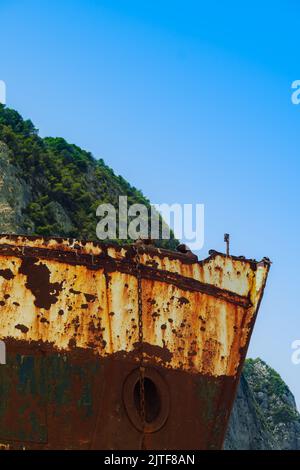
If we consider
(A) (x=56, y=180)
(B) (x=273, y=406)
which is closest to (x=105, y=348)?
(A) (x=56, y=180)

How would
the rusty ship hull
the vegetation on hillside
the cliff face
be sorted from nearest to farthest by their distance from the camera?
the rusty ship hull, the vegetation on hillside, the cliff face

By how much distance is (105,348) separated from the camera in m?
9.63

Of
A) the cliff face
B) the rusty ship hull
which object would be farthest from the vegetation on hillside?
the rusty ship hull

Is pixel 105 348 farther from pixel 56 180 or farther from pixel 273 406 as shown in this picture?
pixel 273 406

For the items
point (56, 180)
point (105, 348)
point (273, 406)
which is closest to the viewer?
point (105, 348)

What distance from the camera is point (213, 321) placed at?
1037cm

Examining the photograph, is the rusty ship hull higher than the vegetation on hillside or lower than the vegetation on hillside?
lower

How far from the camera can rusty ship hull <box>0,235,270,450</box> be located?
9344mm

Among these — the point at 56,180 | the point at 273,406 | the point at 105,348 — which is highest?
the point at 56,180

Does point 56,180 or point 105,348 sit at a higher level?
point 56,180

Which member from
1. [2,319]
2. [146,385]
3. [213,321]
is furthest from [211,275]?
[2,319]

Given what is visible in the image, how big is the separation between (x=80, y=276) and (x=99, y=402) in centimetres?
131

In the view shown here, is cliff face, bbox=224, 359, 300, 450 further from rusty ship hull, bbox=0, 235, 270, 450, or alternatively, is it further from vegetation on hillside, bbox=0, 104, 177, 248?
rusty ship hull, bbox=0, 235, 270, 450

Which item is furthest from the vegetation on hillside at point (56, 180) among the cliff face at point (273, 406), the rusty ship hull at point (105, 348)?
the rusty ship hull at point (105, 348)
